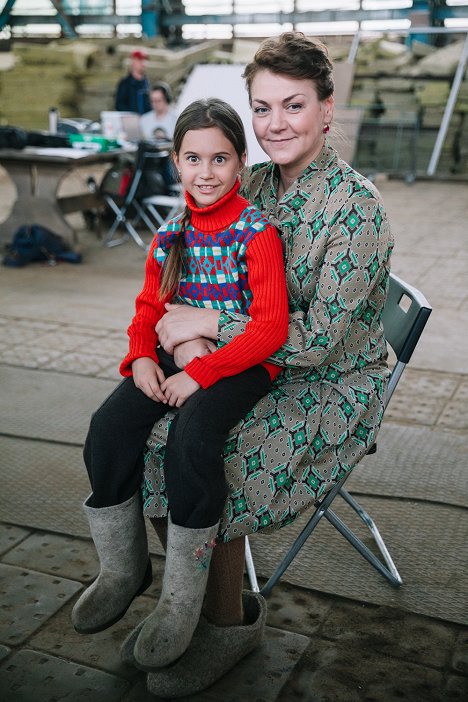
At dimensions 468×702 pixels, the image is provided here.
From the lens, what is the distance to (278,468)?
2002 mm

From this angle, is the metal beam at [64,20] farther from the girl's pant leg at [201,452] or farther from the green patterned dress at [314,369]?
the girl's pant leg at [201,452]

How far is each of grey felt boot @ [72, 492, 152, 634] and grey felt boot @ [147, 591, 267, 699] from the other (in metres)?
0.19

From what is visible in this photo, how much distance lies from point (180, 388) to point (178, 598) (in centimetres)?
51

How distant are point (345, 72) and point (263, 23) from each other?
478 centimetres

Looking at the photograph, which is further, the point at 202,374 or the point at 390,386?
the point at 390,386

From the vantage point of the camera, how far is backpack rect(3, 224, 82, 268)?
23.3ft

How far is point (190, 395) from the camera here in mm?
2010

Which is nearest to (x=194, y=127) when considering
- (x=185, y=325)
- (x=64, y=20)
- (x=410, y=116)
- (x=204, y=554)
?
(x=185, y=325)

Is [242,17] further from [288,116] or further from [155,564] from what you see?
[155,564]

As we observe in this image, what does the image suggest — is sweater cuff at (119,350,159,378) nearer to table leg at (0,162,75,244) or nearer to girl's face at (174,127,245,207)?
girl's face at (174,127,245,207)

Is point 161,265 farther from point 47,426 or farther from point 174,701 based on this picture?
point 47,426

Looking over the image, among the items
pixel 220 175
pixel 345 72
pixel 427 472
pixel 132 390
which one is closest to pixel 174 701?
pixel 132 390

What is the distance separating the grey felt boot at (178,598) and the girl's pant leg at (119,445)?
6.9 inches

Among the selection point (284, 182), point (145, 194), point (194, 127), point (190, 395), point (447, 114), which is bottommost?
point (145, 194)
